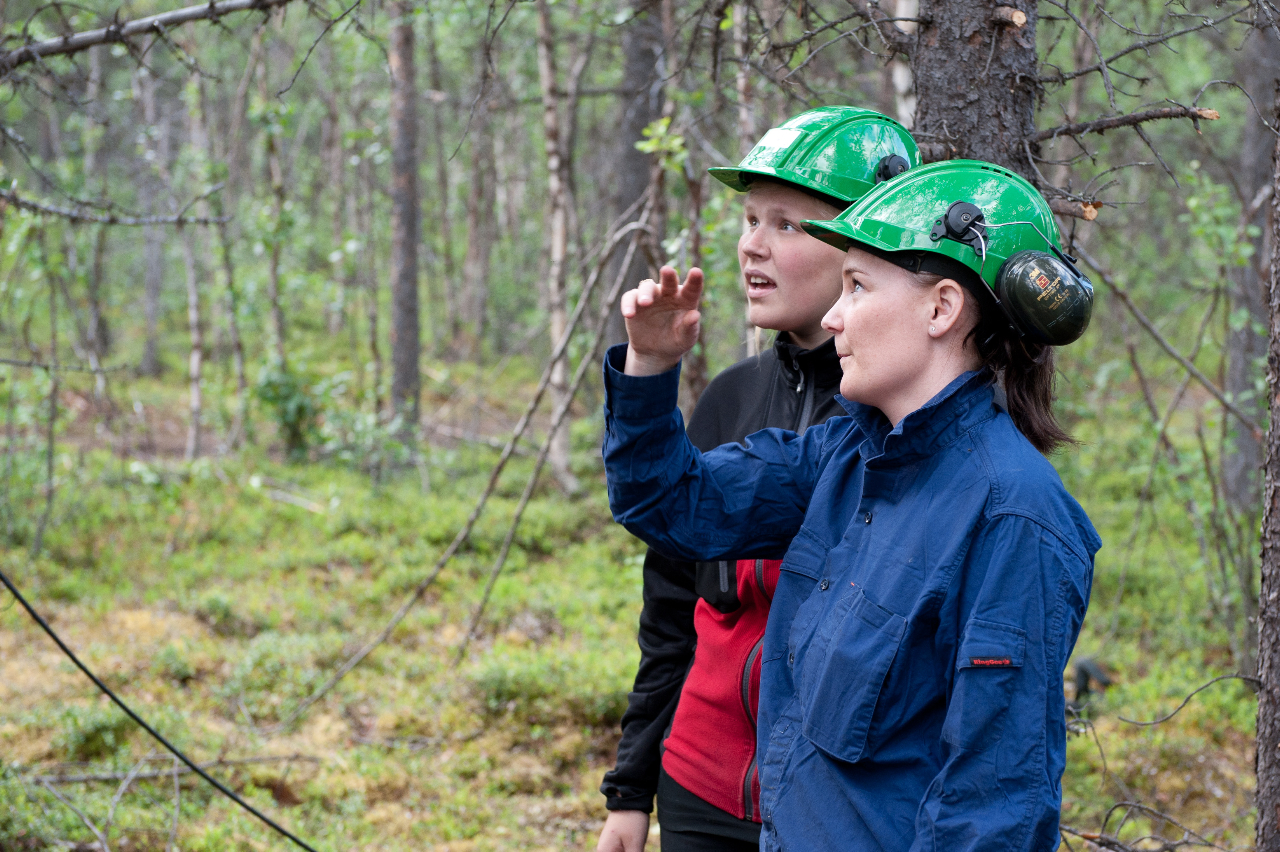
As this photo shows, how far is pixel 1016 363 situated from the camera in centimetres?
155

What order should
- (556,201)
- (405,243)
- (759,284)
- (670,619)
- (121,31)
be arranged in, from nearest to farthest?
(759,284) < (670,619) < (121,31) < (556,201) < (405,243)

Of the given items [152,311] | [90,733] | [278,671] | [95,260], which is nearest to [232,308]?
[95,260]

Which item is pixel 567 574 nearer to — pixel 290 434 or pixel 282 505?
pixel 282 505

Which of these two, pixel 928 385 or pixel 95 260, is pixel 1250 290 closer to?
pixel 928 385

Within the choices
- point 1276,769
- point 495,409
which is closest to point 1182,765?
point 1276,769

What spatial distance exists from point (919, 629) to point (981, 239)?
579 mm

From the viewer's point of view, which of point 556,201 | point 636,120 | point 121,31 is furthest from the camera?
point 636,120

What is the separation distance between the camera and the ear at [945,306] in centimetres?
146

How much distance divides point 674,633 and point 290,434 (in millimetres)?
9197

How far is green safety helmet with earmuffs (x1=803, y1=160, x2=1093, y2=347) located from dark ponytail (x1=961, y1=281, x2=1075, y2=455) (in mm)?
48

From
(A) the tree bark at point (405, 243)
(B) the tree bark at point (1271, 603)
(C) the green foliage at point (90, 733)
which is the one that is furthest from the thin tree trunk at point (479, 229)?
(B) the tree bark at point (1271, 603)

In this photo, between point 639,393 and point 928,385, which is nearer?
point 928,385

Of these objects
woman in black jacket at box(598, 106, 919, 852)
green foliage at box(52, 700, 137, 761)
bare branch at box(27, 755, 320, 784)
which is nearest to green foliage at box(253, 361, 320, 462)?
green foliage at box(52, 700, 137, 761)

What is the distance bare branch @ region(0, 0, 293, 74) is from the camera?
3004 millimetres
